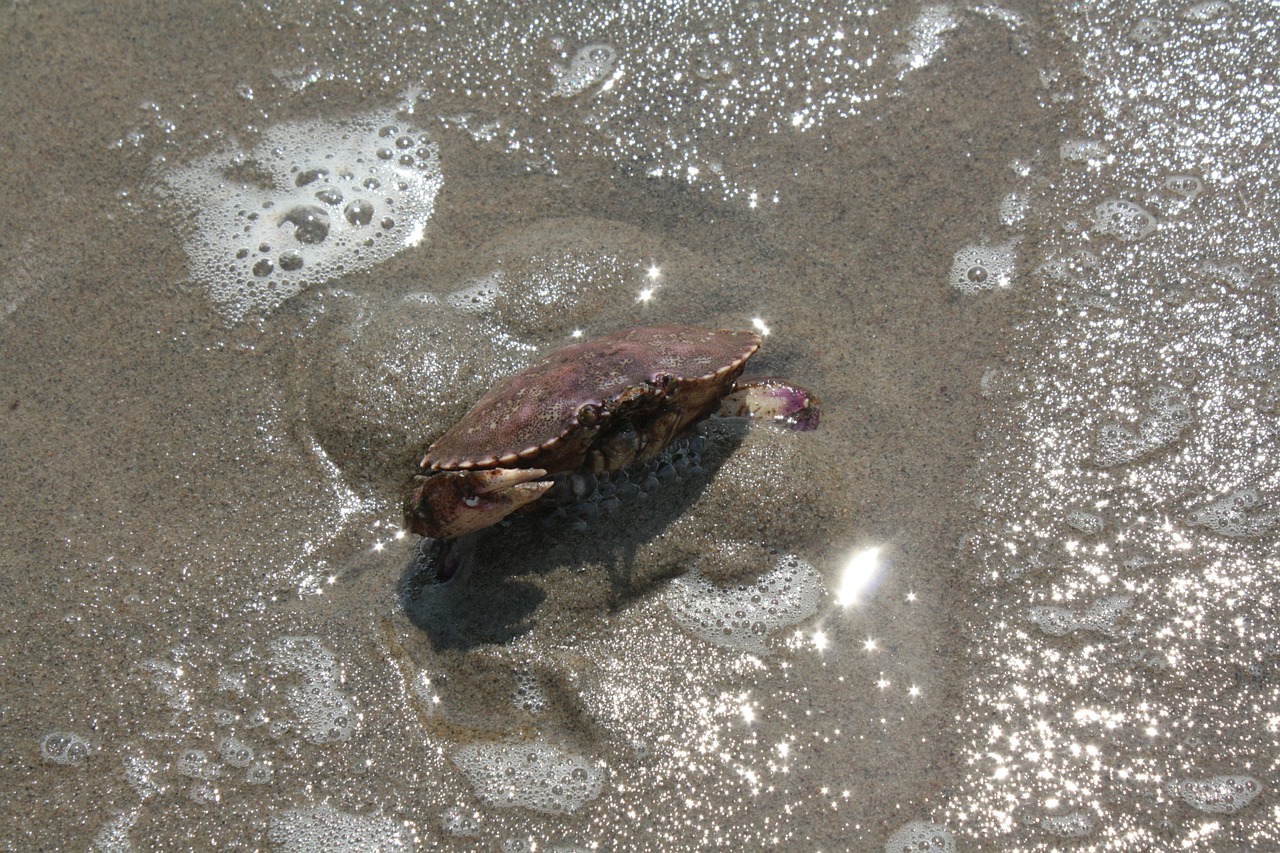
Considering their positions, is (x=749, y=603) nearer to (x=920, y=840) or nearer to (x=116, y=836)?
(x=920, y=840)

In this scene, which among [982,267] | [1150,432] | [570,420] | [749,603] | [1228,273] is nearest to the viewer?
[570,420]

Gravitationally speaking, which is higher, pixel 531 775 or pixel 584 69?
pixel 584 69

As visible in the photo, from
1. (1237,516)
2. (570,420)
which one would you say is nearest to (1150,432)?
(1237,516)

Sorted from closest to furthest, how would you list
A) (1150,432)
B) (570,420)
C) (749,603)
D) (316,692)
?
1. (570,420)
2. (316,692)
3. (749,603)
4. (1150,432)

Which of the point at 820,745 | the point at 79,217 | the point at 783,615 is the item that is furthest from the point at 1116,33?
the point at 79,217

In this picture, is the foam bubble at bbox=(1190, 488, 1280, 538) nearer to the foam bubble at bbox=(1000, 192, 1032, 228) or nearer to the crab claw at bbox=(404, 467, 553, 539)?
the foam bubble at bbox=(1000, 192, 1032, 228)

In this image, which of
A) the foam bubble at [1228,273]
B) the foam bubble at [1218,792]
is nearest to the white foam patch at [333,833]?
the foam bubble at [1218,792]

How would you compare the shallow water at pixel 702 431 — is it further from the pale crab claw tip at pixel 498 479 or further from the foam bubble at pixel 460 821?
the pale crab claw tip at pixel 498 479
